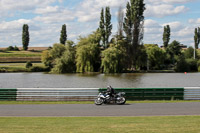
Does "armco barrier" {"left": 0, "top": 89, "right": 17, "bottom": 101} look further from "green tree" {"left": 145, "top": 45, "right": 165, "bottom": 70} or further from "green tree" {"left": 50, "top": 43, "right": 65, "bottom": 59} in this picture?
"green tree" {"left": 145, "top": 45, "right": 165, "bottom": 70}

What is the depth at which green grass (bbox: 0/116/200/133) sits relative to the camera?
11.7 meters

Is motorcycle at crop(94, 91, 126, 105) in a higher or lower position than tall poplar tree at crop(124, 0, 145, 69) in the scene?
lower

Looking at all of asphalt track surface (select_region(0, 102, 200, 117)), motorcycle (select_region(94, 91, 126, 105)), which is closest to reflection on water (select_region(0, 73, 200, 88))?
motorcycle (select_region(94, 91, 126, 105))

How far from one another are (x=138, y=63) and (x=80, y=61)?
19143 mm

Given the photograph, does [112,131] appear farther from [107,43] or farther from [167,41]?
[167,41]

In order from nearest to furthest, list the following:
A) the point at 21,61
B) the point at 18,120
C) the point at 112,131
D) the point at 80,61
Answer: the point at 112,131
the point at 18,120
the point at 80,61
the point at 21,61

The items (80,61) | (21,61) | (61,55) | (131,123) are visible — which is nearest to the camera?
(131,123)

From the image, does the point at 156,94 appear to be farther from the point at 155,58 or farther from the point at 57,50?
the point at 155,58

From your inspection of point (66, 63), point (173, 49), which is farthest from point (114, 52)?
point (173, 49)

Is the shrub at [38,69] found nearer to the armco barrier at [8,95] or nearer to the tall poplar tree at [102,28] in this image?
the tall poplar tree at [102,28]

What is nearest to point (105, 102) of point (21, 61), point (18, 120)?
point (18, 120)

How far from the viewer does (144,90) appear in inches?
923

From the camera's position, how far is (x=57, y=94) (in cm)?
2391

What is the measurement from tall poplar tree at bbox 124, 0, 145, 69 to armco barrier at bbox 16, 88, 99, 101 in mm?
60515
